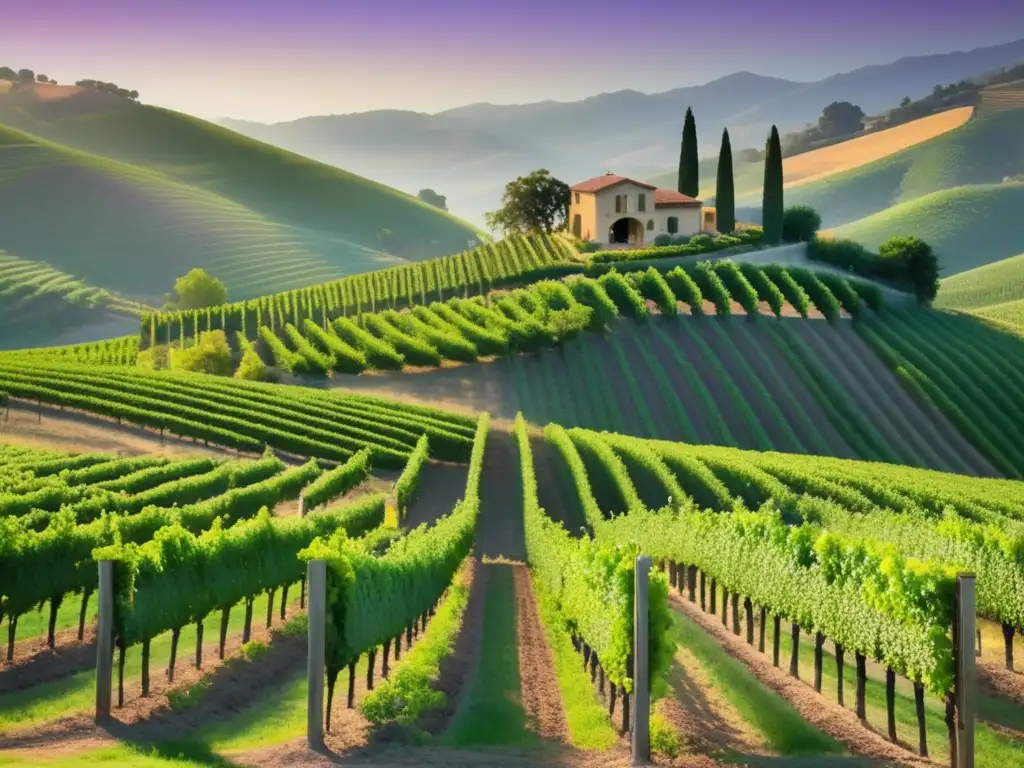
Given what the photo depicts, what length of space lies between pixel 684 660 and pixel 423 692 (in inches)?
215

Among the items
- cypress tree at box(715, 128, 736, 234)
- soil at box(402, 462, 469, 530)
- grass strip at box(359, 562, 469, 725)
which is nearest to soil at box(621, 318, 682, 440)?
soil at box(402, 462, 469, 530)

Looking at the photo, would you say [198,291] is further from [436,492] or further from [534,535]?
[534,535]

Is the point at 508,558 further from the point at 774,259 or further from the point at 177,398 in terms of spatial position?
the point at 774,259

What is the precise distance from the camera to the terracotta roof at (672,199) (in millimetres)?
93500

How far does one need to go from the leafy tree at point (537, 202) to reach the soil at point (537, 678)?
271 ft

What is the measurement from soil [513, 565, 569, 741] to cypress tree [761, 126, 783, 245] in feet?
234

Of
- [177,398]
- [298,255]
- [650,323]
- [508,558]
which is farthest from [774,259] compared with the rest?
[298,255]

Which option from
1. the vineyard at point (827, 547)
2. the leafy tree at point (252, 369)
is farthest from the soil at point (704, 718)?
the leafy tree at point (252, 369)

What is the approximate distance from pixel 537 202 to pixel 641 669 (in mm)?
94423

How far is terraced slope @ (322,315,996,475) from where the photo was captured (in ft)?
197

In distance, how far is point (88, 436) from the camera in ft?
162

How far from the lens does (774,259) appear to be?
89062mm

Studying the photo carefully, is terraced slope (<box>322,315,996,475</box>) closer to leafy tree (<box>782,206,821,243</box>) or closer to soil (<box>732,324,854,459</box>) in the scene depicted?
soil (<box>732,324,854,459</box>)

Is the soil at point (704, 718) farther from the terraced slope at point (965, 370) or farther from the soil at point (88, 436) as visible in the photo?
the terraced slope at point (965, 370)
